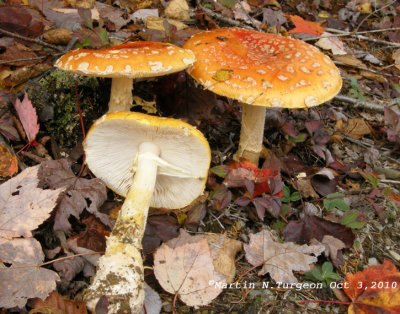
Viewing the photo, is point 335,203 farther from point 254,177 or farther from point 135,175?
point 135,175

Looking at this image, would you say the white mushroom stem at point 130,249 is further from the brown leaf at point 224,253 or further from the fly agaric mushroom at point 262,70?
the fly agaric mushroom at point 262,70

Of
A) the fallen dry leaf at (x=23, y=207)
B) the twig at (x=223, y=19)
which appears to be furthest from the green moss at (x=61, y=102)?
the twig at (x=223, y=19)

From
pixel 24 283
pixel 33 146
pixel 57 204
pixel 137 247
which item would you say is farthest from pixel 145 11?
pixel 24 283

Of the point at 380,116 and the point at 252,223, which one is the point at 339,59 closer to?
the point at 380,116

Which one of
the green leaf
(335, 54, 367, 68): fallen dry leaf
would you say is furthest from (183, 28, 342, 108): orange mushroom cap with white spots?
(335, 54, 367, 68): fallen dry leaf

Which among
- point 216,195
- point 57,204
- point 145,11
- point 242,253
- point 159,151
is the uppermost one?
point 145,11

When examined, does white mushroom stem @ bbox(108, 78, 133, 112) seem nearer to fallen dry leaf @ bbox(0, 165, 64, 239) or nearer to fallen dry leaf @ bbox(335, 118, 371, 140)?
fallen dry leaf @ bbox(0, 165, 64, 239)
